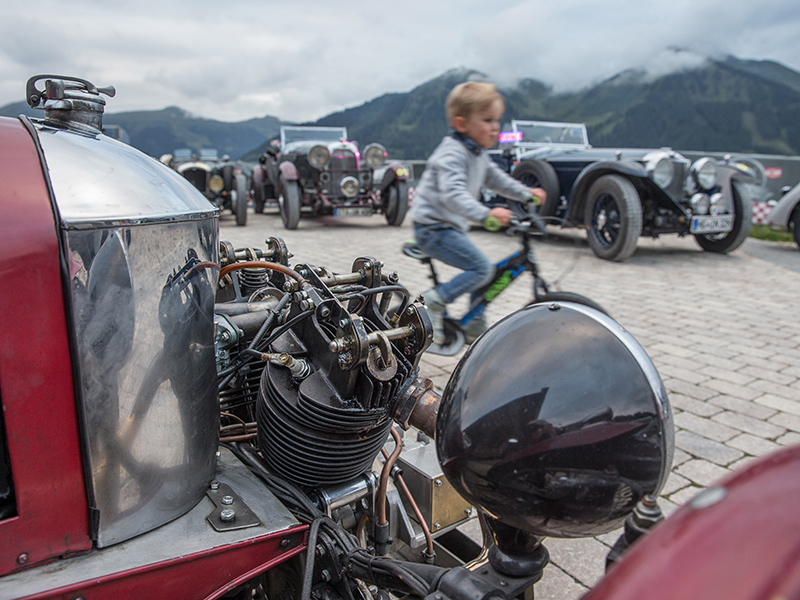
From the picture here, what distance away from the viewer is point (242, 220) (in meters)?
11.4

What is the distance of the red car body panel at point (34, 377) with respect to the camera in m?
1.02

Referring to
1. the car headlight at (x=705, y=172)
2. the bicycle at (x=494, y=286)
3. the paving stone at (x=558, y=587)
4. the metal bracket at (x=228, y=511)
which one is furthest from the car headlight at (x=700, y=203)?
the metal bracket at (x=228, y=511)

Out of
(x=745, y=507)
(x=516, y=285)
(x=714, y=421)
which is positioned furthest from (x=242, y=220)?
(x=745, y=507)

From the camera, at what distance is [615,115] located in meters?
34.5

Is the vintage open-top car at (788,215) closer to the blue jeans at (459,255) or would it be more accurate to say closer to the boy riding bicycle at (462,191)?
the boy riding bicycle at (462,191)

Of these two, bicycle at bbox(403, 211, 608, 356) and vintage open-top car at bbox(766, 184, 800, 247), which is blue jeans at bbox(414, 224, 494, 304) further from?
vintage open-top car at bbox(766, 184, 800, 247)

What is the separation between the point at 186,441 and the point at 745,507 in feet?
3.67

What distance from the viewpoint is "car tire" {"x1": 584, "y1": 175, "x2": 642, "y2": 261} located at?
7465 millimetres

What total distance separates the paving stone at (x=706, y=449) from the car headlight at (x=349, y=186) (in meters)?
9.22

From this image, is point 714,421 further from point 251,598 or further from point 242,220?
point 242,220

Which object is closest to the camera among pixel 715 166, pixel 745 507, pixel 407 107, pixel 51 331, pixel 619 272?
pixel 745 507

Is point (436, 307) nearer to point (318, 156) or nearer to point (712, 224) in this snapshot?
point (712, 224)

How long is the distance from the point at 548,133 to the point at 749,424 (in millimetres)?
9245

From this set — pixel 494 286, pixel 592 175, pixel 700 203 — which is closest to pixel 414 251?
pixel 494 286
